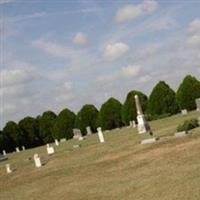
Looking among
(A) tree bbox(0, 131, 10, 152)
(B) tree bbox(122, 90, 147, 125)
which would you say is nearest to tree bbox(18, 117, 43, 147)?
(A) tree bbox(0, 131, 10, 152)

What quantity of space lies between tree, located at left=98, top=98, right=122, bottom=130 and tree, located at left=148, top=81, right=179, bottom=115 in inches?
206

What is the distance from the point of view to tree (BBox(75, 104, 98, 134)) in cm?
6469

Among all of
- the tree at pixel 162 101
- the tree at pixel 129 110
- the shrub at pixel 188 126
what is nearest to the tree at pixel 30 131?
the tree at pixel 129 110

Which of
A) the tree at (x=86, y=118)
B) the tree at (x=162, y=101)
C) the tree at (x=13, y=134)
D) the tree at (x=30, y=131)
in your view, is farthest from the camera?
the tree at (x=30, y=131)

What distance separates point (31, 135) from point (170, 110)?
72.1 ft

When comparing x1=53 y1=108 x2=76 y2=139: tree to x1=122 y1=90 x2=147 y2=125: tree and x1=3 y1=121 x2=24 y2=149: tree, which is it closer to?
x1=3 y1=121 x2=24 y2=149: tree

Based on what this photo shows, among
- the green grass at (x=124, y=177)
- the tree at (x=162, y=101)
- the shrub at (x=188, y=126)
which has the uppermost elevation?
the tree at (x=162, y=101)

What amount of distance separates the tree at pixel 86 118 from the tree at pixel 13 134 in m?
9.63

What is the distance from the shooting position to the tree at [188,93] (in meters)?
55.0

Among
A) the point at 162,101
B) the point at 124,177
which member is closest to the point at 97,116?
the point at 162,101

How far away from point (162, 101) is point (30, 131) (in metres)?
21.8

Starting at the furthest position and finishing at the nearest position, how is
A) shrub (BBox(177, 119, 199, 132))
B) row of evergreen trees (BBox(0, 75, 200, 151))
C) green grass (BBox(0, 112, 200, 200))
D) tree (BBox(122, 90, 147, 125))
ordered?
tree (BBox(122, 90, 147, 125))
row of evergreen trees (BBox(0, 75, 200, 151))
shrub (BBox(177, 119, 199, 132))
green grass (BBox(0, 112, 200, 200))

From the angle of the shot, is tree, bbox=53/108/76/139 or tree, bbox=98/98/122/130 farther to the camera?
tree, bbox=53/108/76/139

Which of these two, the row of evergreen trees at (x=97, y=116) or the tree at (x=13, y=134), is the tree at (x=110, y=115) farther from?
the tree at (x=13, y=134)
